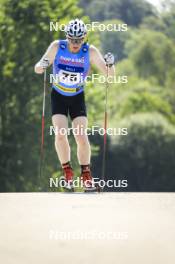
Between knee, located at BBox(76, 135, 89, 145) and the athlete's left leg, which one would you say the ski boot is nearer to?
the athlete's left leg

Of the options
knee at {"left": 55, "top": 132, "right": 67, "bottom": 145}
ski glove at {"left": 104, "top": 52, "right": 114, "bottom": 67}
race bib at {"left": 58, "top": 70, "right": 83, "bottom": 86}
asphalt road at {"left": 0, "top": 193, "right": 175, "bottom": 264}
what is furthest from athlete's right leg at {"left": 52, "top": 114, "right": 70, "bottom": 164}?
asphalt road at {"left": 0, "top": 193, "right": 175, "bottom": 264}

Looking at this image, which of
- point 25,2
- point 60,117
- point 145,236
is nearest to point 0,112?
point 25,2

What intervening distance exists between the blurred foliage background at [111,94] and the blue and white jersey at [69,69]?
162cm

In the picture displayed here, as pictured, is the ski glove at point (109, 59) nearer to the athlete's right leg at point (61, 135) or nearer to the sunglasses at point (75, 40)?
the sunglasses at point (75, 40)

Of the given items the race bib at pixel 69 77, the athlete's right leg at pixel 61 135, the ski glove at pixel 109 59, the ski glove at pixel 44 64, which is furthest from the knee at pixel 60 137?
the ski glove at pixel 109 59

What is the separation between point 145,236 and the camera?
343 inches

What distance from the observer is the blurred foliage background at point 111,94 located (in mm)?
A: 27828

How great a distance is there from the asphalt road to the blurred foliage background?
2.20 m

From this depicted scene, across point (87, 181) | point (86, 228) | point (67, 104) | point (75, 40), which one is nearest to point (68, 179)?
point (87, 181)

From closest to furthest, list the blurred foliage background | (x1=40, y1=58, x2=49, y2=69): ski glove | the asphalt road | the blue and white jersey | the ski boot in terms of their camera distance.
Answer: the asphalt road → (x1=40, y1=58, x2=49, y2=69): ski glove → the blue and white jersey → the ski boot → the blurred foliage background

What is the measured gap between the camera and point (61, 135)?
11367 millimetres

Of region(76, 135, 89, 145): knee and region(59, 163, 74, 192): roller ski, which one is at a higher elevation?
region(76, 135, 89, 145): knee

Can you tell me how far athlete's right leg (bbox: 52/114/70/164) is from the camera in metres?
11.3

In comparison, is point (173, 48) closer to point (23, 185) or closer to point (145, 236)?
point (23, 185)
